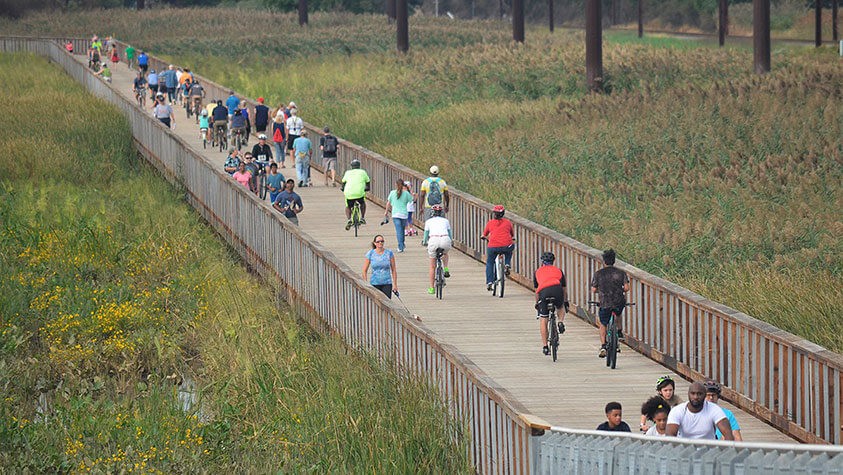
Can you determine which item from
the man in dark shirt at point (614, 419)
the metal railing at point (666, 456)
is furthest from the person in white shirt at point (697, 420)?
the metal railing at point (666, 456)

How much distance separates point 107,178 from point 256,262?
15.1 meters

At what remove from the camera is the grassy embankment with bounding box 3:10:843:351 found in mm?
25375

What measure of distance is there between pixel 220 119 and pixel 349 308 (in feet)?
72.4

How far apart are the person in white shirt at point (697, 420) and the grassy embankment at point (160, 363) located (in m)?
2.02

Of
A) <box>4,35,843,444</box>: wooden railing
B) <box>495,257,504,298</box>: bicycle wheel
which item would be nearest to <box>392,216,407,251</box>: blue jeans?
<box>4,35,843,444</box>: wooden railing

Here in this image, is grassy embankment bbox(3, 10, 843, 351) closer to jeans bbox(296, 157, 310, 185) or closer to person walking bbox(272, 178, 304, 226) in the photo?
jeans bbox(296, 157, 310, 185)

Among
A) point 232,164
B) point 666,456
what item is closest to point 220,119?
point 232,164

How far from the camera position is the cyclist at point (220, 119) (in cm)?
4047

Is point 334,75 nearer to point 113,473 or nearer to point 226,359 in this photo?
point 226,359

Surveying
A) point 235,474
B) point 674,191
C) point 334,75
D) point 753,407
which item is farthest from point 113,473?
point 334,75

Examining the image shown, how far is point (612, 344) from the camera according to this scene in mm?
18844

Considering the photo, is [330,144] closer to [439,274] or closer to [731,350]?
[439,274]

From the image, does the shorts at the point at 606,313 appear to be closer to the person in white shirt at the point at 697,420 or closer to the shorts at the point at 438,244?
the shorts at the point at 438,244

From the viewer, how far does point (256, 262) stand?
26.3 meters
